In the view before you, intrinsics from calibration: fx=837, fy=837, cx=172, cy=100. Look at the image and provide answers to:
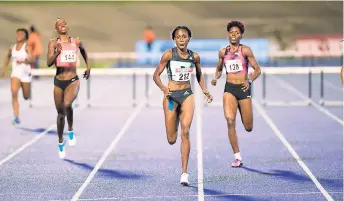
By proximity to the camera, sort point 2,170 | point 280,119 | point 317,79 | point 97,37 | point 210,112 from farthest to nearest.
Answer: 1. point 97,37
2. point 317,79
3. point 210,112
4. point 280,119
5. point 2,170

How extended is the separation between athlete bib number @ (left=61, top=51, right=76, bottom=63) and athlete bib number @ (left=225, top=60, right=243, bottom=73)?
163cm

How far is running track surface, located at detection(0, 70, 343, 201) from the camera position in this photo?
860 cm

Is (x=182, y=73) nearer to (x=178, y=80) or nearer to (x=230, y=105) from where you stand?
(x=178, y=80)

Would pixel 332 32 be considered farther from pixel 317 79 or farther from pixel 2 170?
pixel 2 170

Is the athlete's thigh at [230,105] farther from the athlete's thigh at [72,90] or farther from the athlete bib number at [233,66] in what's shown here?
the athlete's thigh at [72,90]

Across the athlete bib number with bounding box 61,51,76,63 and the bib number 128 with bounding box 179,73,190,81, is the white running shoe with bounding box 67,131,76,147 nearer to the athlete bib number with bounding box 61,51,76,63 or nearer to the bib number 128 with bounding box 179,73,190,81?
the athlete bib number with bounding box 61,51,76,63

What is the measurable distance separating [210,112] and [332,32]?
26399mm

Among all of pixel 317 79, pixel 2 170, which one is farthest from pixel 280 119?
pixel 317 79

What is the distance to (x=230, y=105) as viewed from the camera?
8.45 metres

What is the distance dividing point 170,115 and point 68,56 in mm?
1609

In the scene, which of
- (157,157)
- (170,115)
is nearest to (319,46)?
(157,157)

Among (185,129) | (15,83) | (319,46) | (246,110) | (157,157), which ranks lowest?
(157,157)

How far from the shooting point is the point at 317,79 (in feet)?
98.7

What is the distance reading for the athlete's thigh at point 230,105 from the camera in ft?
27.2
